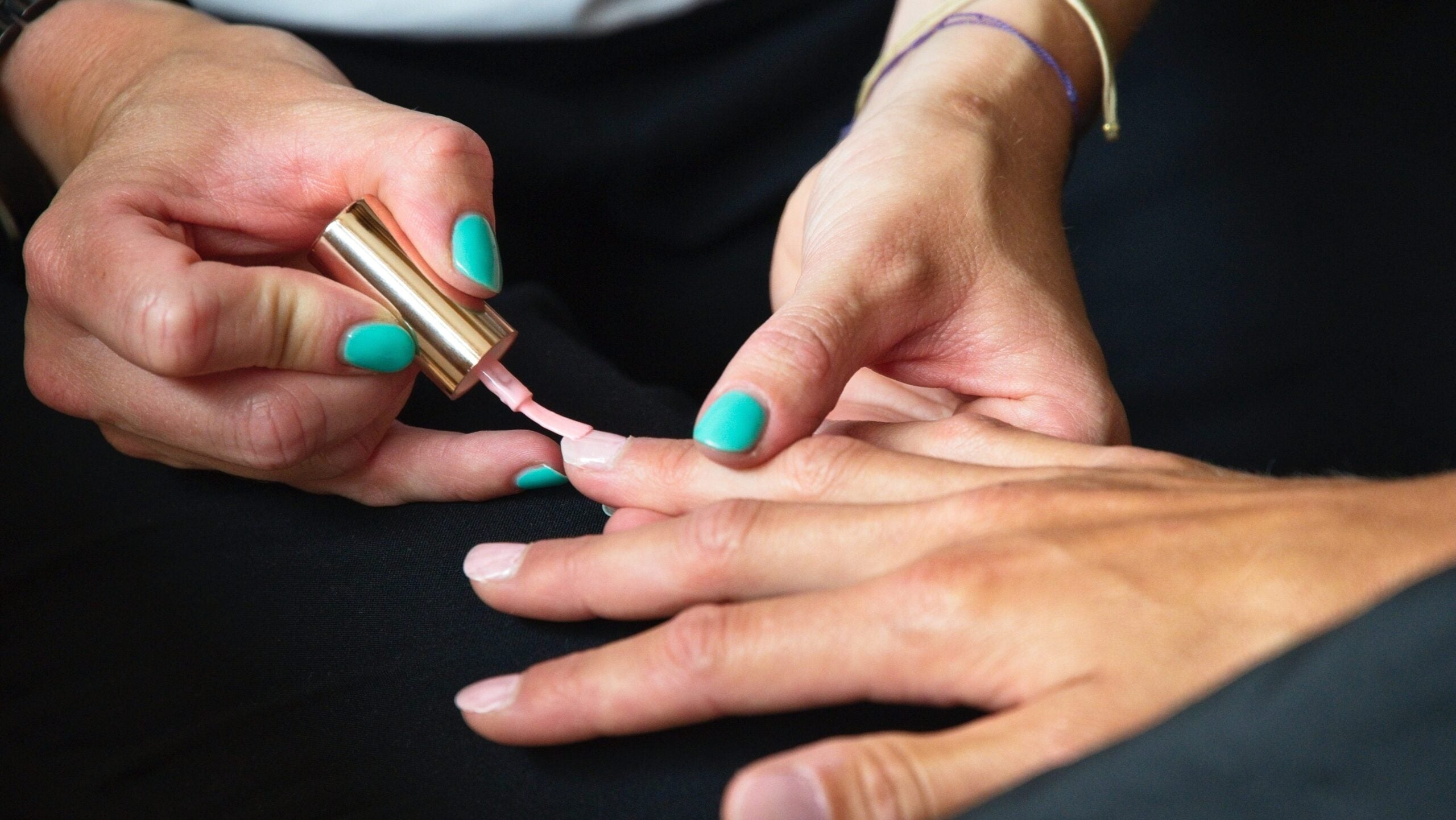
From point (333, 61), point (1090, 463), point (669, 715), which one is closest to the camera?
point (669, 715)

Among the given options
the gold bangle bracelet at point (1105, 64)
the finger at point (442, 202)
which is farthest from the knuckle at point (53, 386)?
the gold bangle bracelet at point (1105, 64)

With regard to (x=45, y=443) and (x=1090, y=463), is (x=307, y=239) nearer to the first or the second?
(x=45, y=443)

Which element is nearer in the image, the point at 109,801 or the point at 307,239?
the point at 109,801

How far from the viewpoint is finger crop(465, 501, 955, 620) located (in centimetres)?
62

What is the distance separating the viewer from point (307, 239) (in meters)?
0.87

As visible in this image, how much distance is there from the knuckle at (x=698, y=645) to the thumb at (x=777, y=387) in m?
0.14

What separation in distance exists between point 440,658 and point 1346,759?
0.50m

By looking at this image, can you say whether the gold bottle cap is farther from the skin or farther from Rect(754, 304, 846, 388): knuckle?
Rect(754, 304, 846, 388): knuckle

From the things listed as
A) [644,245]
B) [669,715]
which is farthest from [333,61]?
[669,715]

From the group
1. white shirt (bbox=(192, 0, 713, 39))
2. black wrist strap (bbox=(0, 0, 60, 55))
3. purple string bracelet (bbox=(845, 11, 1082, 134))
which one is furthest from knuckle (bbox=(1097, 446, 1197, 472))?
black wrist strap (bbox=(0, 0, 60, 55))

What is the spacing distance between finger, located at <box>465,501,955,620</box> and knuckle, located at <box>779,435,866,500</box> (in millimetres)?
52

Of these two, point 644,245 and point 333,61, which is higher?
point 333,61

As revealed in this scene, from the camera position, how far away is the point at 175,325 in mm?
674

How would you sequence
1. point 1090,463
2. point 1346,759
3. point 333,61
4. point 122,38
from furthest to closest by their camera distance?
1. point 333,61
2. point 122,38
3. point 1090,463
4. point 1346,759
